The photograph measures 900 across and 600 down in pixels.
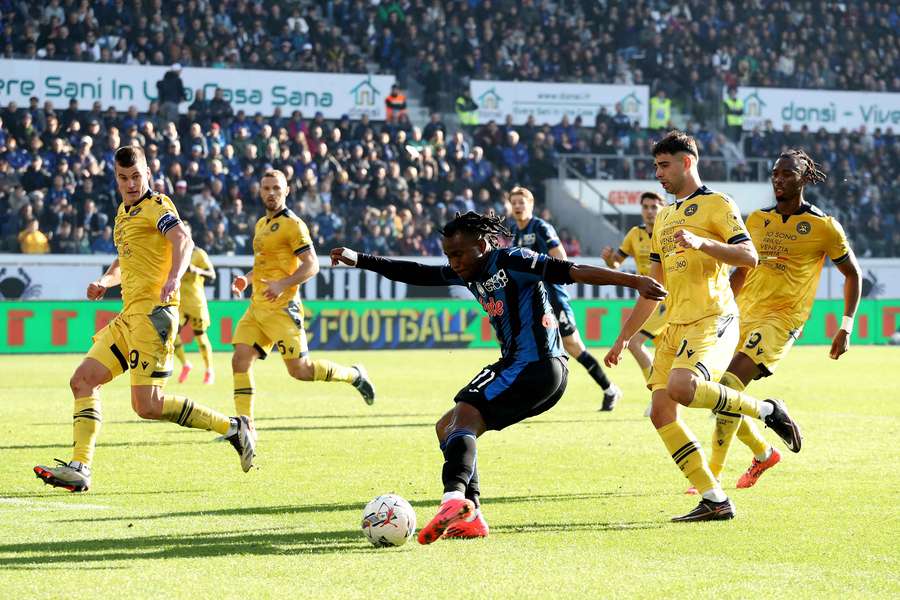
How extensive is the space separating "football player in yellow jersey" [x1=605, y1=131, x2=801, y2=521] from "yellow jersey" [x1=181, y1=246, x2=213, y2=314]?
11533 millimetres

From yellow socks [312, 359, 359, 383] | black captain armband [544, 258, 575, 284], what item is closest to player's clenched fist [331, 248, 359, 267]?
black captain armband [544, 258, 575, 284]

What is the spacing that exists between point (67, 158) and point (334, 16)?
10462 millimetres

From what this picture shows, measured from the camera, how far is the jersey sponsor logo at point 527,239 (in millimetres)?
13969

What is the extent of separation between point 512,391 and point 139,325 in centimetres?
311

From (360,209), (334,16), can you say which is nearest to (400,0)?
(334,16)

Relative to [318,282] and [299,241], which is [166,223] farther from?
[318,282]

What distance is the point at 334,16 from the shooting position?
35.2m

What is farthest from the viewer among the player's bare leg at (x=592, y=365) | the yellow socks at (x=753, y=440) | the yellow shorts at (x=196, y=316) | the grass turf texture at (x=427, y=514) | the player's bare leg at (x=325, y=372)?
the yellow shorts at (x=196, y=316)

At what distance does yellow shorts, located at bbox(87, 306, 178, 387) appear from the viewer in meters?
8.70

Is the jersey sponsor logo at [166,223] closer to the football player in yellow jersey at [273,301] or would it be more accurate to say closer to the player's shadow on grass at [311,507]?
the player's shadow on grass at [311,507]

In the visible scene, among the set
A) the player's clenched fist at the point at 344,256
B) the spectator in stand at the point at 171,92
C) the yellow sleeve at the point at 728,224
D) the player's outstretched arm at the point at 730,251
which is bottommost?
the player's clenched fist at the point at 344,256

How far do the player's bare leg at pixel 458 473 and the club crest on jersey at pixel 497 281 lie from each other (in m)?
0.63

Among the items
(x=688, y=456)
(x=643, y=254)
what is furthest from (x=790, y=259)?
(x=643, y=254)

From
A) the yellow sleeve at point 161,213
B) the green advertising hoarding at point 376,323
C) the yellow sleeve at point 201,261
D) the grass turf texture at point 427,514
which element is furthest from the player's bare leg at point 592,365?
the green advertising hoarding at point 376,323
